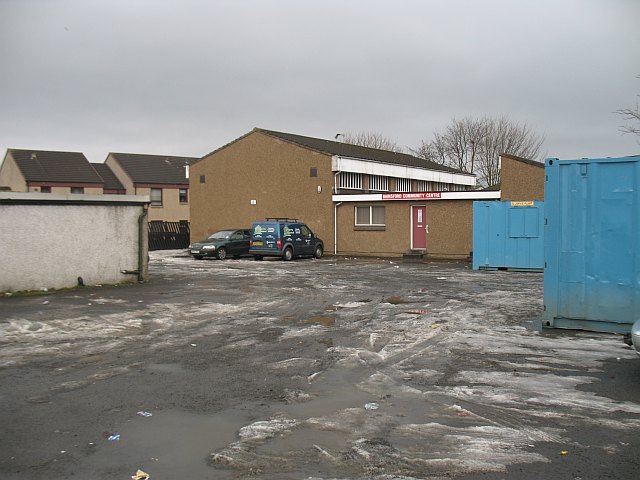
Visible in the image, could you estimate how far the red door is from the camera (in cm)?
2990

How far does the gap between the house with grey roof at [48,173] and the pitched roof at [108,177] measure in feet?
3.27

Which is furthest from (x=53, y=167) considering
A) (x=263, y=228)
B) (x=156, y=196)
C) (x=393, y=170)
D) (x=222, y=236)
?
(x=263, y=228)

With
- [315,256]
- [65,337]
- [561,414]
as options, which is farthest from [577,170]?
[315,256]

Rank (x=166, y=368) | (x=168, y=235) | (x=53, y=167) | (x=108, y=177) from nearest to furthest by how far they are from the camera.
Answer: (x=166, y=368) < (x=168, y=235) < (x=53, y=167) < (x=108, y=177)

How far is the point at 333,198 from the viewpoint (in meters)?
32.7

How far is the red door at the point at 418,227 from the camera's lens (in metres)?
29.9

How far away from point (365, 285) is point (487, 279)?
4301 millimetres

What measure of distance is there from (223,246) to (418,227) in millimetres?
9372

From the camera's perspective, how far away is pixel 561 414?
19.7 feet

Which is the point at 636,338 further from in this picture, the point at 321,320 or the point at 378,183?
the point at 378,183

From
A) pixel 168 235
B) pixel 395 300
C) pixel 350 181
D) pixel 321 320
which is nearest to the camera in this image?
pixel 321 320

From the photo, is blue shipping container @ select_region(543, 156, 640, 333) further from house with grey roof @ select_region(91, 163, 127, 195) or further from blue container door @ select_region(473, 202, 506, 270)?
house with grey roof @ select_region(91, 163, 127, 195)

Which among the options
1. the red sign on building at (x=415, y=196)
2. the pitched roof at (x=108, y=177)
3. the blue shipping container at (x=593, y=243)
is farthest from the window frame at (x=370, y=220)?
the pitched roof at (x=108, y=177)

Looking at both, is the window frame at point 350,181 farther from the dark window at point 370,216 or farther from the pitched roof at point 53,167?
the pitched roof at point 53,167
